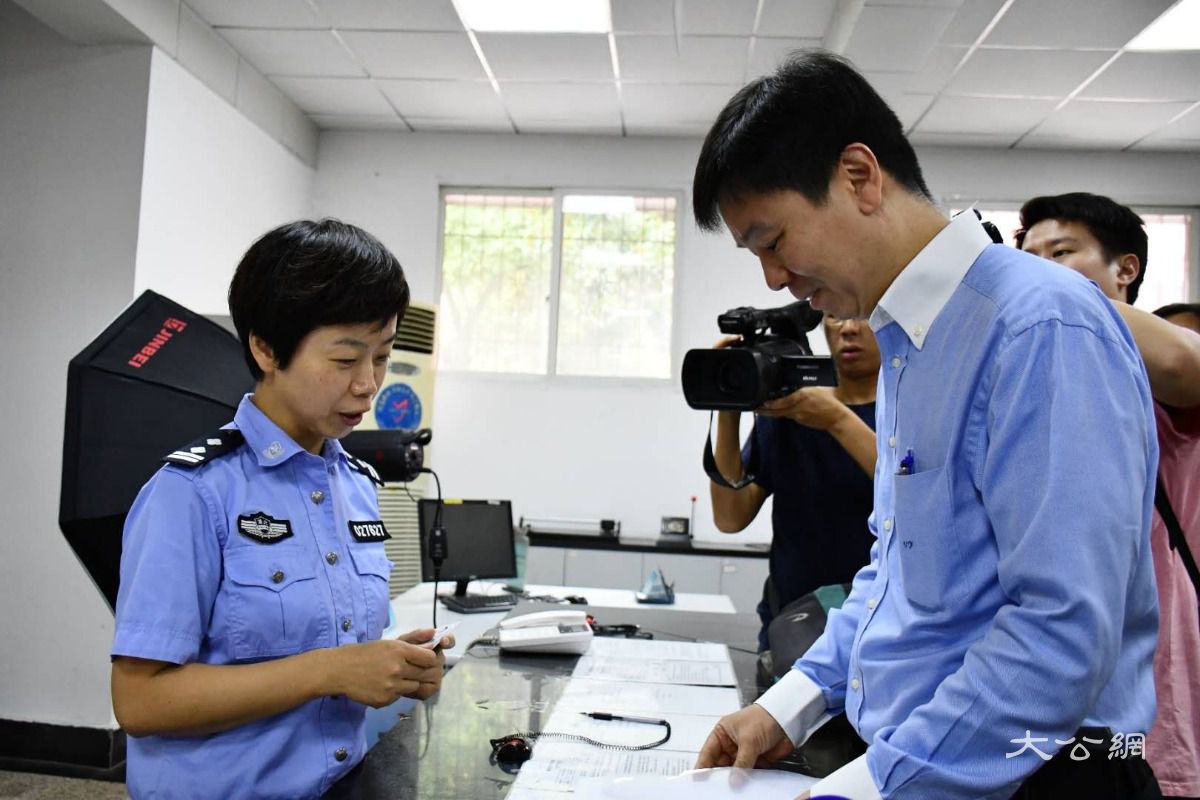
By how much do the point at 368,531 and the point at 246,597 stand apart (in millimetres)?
231

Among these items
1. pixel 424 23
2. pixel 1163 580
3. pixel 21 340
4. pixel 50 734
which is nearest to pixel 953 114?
pixel 424 23

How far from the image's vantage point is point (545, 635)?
1772 mm


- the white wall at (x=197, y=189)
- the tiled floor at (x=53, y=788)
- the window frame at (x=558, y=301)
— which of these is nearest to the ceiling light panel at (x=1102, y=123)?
the window frame at (x=558, y=301)

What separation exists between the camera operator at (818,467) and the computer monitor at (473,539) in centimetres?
115

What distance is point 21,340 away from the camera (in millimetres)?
3449

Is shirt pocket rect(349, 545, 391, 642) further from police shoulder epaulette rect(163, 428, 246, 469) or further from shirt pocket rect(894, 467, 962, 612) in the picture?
shirt pocket rect(894, 467, 962, 612)

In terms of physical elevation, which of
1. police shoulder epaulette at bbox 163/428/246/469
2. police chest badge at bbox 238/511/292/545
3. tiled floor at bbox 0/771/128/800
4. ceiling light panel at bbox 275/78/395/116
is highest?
ceiling light panel at bbox 275/78/395/116

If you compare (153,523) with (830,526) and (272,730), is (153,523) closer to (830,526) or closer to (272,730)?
(272,730)

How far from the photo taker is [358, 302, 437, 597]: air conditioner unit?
12.6 feet

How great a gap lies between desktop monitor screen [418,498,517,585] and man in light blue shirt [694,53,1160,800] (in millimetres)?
2101

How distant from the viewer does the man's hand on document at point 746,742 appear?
1.00m

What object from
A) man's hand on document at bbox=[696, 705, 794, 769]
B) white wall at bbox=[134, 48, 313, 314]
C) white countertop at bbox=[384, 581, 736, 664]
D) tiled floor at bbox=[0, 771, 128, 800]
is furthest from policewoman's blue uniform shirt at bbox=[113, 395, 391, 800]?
white wall at bbox=[134, 48, 313, 314]

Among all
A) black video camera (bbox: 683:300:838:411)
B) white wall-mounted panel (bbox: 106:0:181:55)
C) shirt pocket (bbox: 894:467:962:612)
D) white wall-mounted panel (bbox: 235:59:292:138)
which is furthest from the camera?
white wall-mounted panel (bbox: 235:59:292:138)

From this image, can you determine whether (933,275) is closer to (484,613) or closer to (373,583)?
(373,583)
